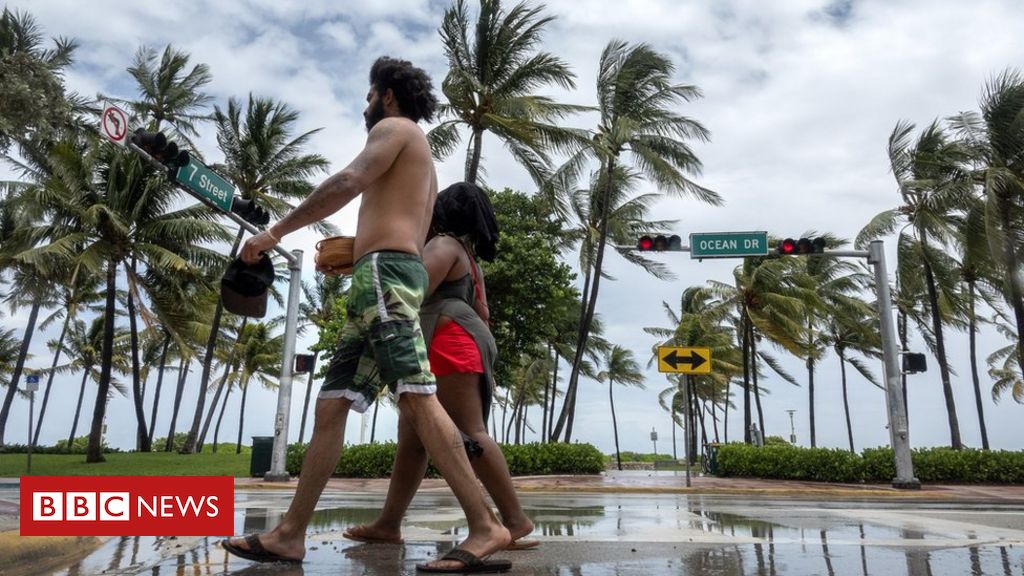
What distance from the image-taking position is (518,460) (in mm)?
Answer: 17281

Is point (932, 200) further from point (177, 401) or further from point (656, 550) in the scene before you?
point (177, 401)

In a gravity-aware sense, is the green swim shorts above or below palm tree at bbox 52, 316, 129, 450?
below

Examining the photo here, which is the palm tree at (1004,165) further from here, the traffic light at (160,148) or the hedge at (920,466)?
→ the traffic light at (160,148)

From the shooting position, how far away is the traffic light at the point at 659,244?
44.6ft

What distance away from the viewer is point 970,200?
17734mm

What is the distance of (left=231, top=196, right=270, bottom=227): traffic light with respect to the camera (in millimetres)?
10352

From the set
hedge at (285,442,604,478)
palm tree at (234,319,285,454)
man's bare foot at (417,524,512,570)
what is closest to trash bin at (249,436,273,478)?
hedge at (285,442,604,478)

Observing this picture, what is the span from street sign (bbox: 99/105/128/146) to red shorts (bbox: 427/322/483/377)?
729 centimetres

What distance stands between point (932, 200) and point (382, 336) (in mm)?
20721

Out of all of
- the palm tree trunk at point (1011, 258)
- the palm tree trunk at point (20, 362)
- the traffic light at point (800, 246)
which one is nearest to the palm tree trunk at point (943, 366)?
the palm tree trunk at point (1011, 258)

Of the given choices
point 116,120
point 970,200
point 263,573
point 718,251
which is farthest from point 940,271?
point 263,573

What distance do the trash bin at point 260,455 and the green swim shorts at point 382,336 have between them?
15204 mm

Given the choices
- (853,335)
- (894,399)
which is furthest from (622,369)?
(894,399)

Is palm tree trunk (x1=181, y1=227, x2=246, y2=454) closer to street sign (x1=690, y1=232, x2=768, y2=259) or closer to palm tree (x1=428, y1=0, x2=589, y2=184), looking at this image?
palm tree (x1=428, y1=0, x2=589, y2=184)
